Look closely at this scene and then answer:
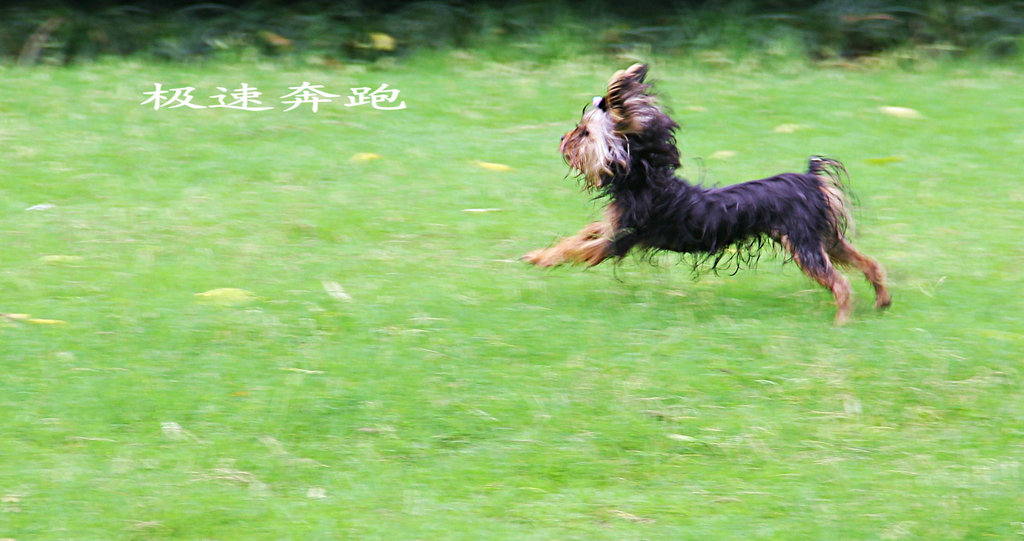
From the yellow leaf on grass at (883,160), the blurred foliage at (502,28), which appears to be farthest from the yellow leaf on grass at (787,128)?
the blurred foliage at (502,28)

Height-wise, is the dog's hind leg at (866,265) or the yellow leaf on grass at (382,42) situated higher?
the dog's hind leg at (866,265)

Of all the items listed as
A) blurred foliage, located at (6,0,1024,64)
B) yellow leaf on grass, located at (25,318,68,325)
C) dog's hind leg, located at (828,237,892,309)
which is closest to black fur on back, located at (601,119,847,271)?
dog's hind leg, located at (828,237,892,309)

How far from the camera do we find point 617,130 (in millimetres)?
5656

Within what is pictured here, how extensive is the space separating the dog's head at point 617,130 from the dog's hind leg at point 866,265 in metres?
0.98

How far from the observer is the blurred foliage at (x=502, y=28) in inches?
476

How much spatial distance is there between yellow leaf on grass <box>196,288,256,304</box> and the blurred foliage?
6541 mm

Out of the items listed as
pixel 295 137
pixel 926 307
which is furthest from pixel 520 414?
pixel 295 137

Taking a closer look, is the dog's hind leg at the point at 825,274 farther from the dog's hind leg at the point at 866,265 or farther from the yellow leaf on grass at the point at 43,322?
the yellow leaf on grass at the point at 43,322

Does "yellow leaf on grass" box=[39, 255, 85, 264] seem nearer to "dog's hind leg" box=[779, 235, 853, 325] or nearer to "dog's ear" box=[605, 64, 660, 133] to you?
"dog's ear" box=[605, 64, 660, 133]

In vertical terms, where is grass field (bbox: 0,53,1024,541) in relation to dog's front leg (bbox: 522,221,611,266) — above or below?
below

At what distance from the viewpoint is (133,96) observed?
10.3 metres

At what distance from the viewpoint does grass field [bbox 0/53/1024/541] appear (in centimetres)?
399

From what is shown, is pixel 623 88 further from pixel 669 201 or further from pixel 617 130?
pixel 669 201

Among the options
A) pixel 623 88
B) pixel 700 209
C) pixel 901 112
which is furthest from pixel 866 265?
pixel 901 112
